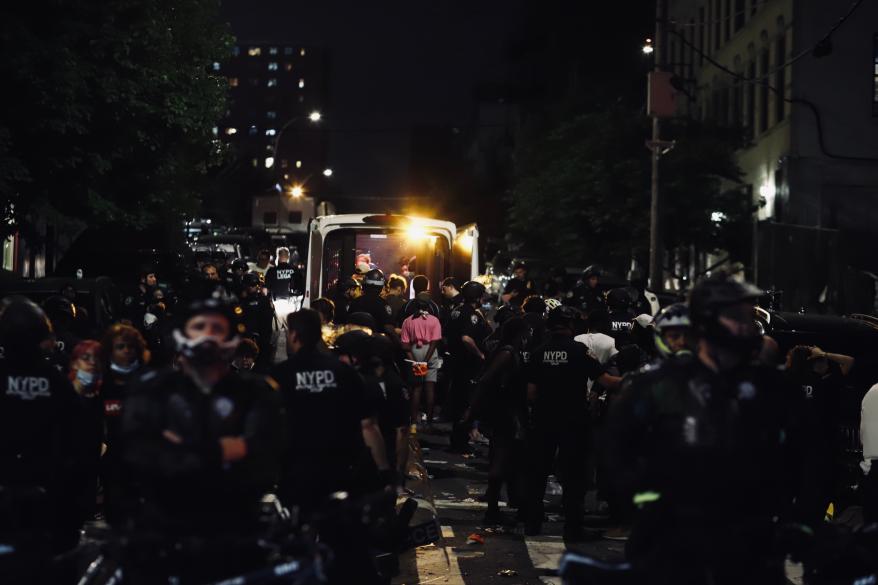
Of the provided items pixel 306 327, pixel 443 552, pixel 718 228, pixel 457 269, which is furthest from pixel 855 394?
pixel 718 228

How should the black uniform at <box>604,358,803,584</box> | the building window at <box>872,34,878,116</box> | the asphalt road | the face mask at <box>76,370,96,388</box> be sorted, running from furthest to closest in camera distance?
the building window at <box>872,34,878,116</box>, the asphalt road, the face mask at <box>76,370,96,388</box>, the black uniform at <box>604,358,803,584</box>

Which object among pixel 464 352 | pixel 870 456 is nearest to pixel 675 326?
pixel 870 456

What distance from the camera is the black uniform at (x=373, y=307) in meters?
14.9

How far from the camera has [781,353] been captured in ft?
39.5

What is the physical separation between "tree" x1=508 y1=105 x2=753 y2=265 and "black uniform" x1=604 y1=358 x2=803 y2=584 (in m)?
32.2

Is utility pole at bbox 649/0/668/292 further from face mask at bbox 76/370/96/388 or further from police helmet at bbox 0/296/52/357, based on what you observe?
police helmet at bbox 0/296/52/357

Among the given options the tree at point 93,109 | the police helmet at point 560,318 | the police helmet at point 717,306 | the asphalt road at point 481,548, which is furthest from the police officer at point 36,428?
the tree at point 93,109

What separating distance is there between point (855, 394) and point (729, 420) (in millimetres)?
6924

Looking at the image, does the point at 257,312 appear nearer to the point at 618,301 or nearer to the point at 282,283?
the point at 282,283

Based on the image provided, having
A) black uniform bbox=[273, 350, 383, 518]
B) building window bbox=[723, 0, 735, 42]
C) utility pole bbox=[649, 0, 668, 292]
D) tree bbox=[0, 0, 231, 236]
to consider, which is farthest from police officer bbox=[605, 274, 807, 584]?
building window bbox=[723, 0, 735, 42]

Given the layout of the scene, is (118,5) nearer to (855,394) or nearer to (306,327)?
(855,394)

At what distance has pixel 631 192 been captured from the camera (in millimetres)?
39656

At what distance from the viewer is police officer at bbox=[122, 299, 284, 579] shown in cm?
533

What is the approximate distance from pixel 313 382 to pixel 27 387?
1405mm
